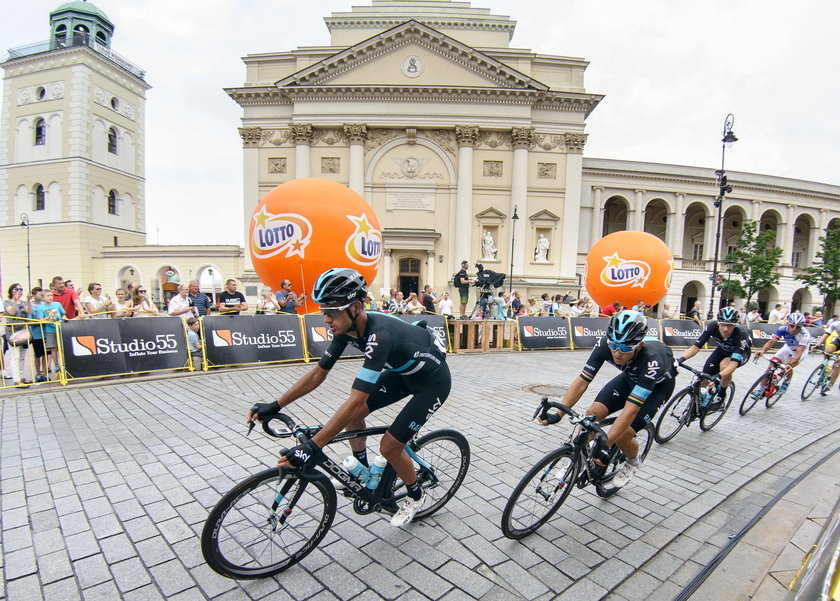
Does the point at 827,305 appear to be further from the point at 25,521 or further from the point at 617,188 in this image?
the point at 25,521

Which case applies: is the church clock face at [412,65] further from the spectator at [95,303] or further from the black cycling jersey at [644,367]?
the black cycling jersey at [644,367]

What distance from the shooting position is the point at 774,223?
150 feet

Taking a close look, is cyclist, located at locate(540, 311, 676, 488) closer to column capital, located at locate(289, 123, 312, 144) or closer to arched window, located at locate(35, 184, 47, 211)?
column capital, located at locate(289, 123, 312, 144)

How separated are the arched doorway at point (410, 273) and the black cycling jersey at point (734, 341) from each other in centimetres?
2581

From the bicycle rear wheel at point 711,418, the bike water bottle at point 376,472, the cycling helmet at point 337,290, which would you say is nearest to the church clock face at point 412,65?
the bicycle rear wheel at point 711,418

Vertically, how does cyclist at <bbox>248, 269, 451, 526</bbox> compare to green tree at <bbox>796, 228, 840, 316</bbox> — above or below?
below

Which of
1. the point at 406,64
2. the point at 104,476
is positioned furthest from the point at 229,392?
the point at 406,64

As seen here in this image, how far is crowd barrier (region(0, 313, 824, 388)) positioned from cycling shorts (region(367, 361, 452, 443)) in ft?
6.82

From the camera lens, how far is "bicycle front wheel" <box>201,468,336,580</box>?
2688 millimetres

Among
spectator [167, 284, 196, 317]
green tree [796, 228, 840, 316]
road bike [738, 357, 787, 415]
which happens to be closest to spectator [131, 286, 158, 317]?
spectator [167, 284, 196, 317]

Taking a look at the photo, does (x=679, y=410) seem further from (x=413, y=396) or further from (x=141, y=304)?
(x=141, y=304)

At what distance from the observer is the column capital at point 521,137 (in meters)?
30.8

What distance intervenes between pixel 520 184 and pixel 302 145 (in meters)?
16.4

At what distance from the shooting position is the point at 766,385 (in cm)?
768
